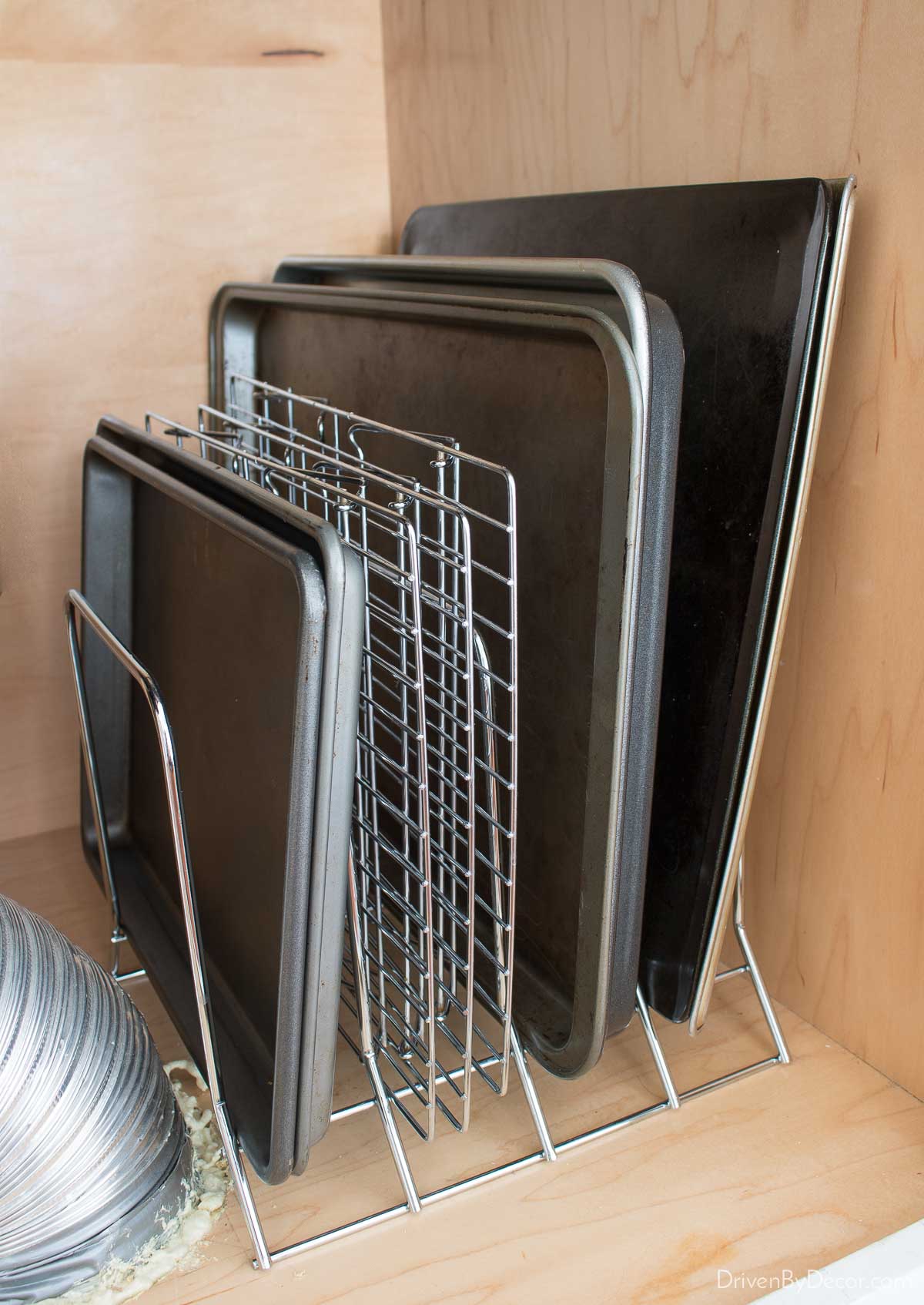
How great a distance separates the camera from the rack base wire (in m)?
0.71

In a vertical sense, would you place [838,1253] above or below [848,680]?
below

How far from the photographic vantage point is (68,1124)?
675mm

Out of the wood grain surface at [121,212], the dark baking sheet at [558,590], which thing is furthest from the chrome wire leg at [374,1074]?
the wood grain surface at [121,212]

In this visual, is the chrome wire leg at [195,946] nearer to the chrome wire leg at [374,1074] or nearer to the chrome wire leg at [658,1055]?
the chrome wire leg at [374,1074]

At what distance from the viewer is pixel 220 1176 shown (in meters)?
0.79

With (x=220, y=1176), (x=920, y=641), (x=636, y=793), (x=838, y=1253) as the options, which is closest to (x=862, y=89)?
(x=920, y=641)

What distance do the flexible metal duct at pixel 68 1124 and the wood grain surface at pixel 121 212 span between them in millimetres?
609

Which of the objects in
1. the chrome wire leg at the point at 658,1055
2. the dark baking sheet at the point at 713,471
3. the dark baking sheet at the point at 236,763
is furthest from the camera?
the chrome wire leg at the point at 658,1055

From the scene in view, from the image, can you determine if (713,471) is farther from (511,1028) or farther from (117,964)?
(117,964)

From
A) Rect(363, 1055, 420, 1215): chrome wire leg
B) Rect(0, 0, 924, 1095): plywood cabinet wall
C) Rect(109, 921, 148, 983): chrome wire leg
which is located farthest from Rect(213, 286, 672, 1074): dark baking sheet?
Rect(109, 921, 148, 983): chrome wire leg

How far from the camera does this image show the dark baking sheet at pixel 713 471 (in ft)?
2.39

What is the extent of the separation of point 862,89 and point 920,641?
358 millimetres

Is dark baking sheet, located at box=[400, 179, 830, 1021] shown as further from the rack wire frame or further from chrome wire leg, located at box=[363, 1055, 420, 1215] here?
chrome wire leg, located at box=[363, 1055, 420, 1215]

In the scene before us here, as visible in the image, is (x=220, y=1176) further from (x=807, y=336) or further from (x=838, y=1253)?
(x=807, y=336)
